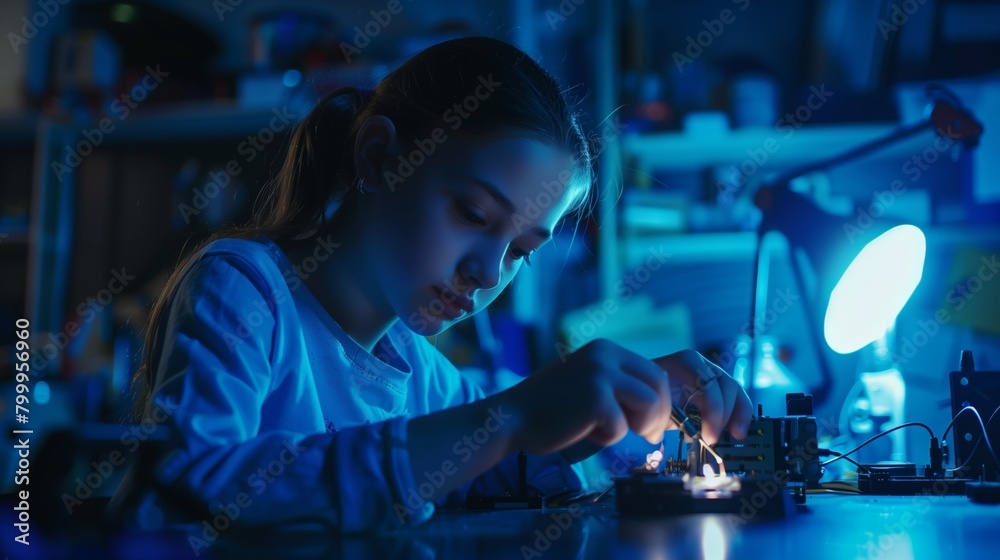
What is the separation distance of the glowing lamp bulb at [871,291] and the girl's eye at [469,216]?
0.57 m

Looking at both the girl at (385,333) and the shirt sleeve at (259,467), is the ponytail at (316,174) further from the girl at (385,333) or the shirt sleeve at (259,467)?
Answer: the shirt sleeve at (259,467)

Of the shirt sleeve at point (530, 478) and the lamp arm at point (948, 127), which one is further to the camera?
the lamp arm at point (948, 127)

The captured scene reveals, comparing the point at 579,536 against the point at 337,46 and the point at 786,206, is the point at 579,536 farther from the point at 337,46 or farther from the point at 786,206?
the point at 337,46

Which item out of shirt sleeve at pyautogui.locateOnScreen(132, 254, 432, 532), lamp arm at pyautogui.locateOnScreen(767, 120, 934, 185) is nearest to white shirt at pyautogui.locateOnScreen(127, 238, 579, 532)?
shirt sleeve at pyautogui.locateOnScreen(132, 254, 432, 532)

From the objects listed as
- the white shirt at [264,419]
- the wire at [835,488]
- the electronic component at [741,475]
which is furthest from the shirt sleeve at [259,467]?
the wire at [835,488]

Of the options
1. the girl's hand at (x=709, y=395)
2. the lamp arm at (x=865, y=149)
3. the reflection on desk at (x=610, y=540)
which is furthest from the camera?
the lamp arm at (x=865, y=149)

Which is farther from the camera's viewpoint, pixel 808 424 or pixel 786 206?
pixel 786 206

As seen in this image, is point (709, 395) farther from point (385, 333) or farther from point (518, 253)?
point (385, 333)

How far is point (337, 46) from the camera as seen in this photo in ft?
8.09

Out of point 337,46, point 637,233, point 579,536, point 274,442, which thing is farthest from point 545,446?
point 337,46

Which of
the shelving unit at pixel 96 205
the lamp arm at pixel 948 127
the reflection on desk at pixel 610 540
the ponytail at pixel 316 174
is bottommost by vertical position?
the reflection on desk at pixel 610 540

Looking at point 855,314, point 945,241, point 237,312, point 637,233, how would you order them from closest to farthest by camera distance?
point 237,312, point 855,314, point 945,241, point 637,233

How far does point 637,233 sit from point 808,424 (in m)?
1.48

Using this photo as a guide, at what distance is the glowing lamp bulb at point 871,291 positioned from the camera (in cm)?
113
